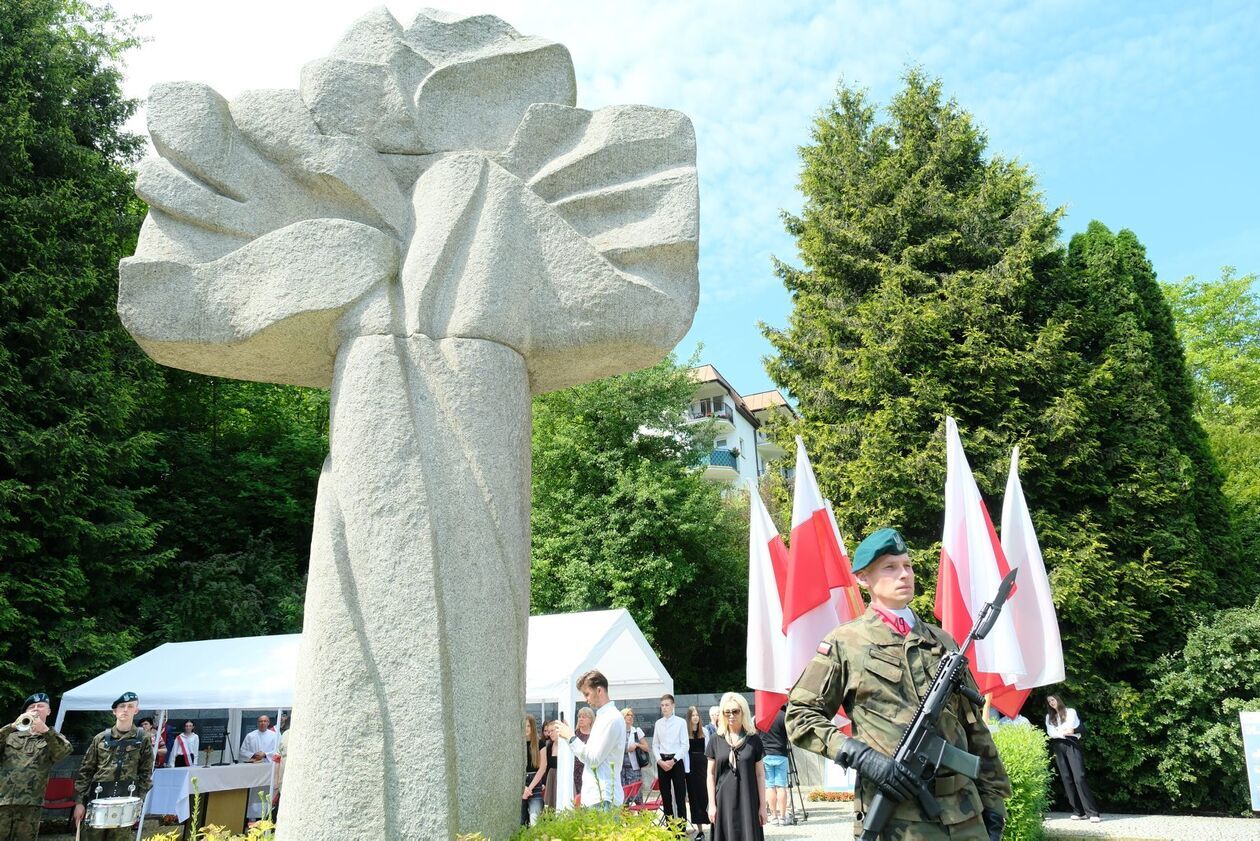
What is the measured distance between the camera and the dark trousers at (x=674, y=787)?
35.3 ft

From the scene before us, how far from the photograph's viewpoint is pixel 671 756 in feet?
34.9

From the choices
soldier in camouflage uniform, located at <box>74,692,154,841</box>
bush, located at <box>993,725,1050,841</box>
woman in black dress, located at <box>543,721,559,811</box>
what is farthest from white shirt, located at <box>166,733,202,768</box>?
bush, located at <box>993,725,1050,841</box>

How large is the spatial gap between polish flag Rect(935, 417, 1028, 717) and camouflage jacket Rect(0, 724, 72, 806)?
25.8ft

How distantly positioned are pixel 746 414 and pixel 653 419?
19.9 meters

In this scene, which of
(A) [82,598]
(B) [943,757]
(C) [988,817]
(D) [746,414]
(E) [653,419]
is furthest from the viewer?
(D) [746,414]

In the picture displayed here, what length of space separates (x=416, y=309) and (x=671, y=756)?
844 centimetres

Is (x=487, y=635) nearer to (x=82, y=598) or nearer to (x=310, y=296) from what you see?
(x=310, y=296)

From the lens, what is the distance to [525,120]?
396 centimetres

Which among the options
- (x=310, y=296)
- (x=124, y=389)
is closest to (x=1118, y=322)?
(x=310, y=296)

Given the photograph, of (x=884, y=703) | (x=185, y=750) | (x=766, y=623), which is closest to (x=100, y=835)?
(x=185, y=750)

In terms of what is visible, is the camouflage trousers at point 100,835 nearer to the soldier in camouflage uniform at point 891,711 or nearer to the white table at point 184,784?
the white table at point 184,784

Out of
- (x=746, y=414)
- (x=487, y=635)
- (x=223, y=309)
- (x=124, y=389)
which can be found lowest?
(x=487, y=635)

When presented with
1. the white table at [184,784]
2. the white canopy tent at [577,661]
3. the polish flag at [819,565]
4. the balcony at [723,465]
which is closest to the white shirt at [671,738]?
the white canopy tent at [577,661]

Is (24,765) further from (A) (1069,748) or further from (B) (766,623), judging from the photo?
(A) (1069,748)
